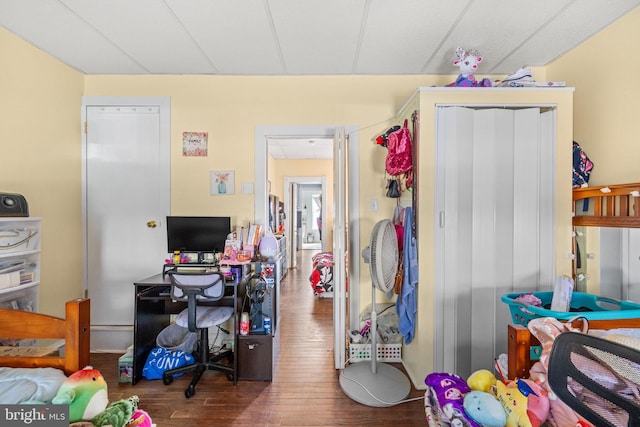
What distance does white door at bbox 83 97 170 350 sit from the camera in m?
2.55

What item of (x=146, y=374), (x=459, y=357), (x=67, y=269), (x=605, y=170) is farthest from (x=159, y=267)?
(x=605, y=170)

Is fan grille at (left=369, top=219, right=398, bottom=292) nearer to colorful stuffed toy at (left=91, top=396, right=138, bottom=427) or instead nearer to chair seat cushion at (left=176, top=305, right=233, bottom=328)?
chair seat cushion at (left=176, top=305, right=233, bottom=328)

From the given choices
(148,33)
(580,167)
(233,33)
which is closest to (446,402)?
(580,167)

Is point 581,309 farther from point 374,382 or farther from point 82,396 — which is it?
point 82,396

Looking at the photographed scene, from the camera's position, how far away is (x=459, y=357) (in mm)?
1931

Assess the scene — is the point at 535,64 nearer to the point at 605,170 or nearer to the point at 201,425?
the point at 605,170

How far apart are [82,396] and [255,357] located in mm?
1375

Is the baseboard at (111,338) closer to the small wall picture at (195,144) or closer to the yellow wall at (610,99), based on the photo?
the small wall picture at (195,144)

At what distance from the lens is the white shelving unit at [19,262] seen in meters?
1.76

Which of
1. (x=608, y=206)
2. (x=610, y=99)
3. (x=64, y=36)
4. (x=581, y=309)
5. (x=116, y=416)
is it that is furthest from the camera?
(x=64, y=36)

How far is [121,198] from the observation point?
256cm

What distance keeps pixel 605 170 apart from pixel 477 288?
1.22m

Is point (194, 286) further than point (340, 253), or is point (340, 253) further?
point (340, 253)

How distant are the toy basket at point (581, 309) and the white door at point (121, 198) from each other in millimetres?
2753
